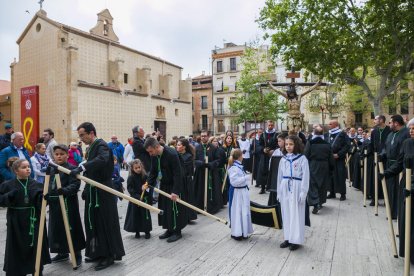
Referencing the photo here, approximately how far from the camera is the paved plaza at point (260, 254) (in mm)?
4516

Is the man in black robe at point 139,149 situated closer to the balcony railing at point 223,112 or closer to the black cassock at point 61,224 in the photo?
the black cassock at point 61,224

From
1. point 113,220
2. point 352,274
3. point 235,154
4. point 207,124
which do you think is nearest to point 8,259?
point 113,220

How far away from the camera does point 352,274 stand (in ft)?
14.3

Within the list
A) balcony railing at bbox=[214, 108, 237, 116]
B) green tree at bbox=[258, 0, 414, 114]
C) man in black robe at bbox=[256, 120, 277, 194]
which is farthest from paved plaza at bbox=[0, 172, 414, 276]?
balcony railing at bbox=[214, 108, 237, 116]

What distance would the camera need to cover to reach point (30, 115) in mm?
11438

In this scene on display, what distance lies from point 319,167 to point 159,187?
4.12m

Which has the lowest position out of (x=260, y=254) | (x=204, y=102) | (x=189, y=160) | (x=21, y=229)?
(x=260, y=254)

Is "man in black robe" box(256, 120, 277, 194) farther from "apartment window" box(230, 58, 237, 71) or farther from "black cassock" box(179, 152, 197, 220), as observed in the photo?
"apartment window" box(230, 58, 237, 71)

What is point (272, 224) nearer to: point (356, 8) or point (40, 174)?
point (40, 174)

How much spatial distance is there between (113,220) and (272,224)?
8.74 ft

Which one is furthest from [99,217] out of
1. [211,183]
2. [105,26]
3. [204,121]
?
[204,121]

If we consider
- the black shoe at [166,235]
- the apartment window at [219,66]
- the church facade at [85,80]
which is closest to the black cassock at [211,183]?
the black shoe at [166,235]

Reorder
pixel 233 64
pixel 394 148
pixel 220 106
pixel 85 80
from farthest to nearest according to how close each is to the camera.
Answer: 1. pixel 220 106
2. pixel 233 64
3. pixel 85 80
4. pixel 394 148

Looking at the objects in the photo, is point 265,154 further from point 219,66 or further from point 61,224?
point 219,66
